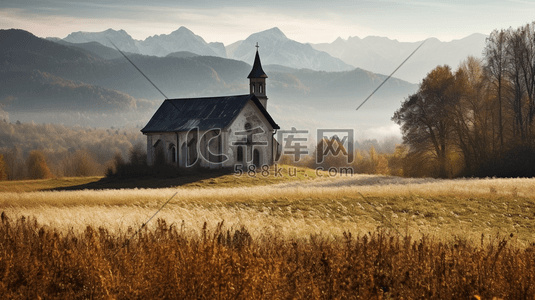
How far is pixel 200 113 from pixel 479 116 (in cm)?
3025

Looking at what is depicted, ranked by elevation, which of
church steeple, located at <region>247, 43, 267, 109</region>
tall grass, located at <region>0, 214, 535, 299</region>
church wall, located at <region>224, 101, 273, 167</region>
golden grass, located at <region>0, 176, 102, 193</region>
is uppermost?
church steeple, located at <region>247, 43, 267, 109</region>

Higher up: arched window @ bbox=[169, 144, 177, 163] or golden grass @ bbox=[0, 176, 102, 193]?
arched window @ bbox=[169, 144, 177, 163]

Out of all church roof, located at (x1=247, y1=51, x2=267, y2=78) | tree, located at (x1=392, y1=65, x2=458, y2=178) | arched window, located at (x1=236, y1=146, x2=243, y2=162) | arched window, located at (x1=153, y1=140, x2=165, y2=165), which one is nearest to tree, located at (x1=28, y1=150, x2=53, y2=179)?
arched window, located at (x1=153, y1=140, x2=165, y2=165)

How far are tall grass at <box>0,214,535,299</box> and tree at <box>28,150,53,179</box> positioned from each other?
3283 inches

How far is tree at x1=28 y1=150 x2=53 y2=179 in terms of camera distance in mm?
86700

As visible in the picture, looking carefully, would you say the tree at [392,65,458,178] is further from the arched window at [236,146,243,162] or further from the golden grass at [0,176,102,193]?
the golden grass at [0,176,102,193]

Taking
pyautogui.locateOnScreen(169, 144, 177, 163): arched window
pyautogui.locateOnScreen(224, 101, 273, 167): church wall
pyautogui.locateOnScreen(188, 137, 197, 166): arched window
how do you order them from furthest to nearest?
pyautogui.locateOnScreen(169, 144, 177, 163): arched window < pyautogui.locateOnScreen(188, 137, 197, 166): arched window < pyautogui.locateOnScreen(224, 101, 273, 167): church wall

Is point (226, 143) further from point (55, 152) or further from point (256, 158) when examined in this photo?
point (55, 152)

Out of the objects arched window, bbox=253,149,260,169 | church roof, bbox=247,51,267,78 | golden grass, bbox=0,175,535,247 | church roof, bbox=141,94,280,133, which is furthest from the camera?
church roof, bbox=247,51,267,78

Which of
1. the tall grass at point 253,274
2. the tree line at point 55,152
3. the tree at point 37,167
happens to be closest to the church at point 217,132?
the tree line at point 55,152

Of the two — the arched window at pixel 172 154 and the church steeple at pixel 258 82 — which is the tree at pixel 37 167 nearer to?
the arched window at pixel 172 154

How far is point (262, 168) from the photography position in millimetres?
52062

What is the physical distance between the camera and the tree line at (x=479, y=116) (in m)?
44.1

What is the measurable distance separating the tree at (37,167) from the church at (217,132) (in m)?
39.5
